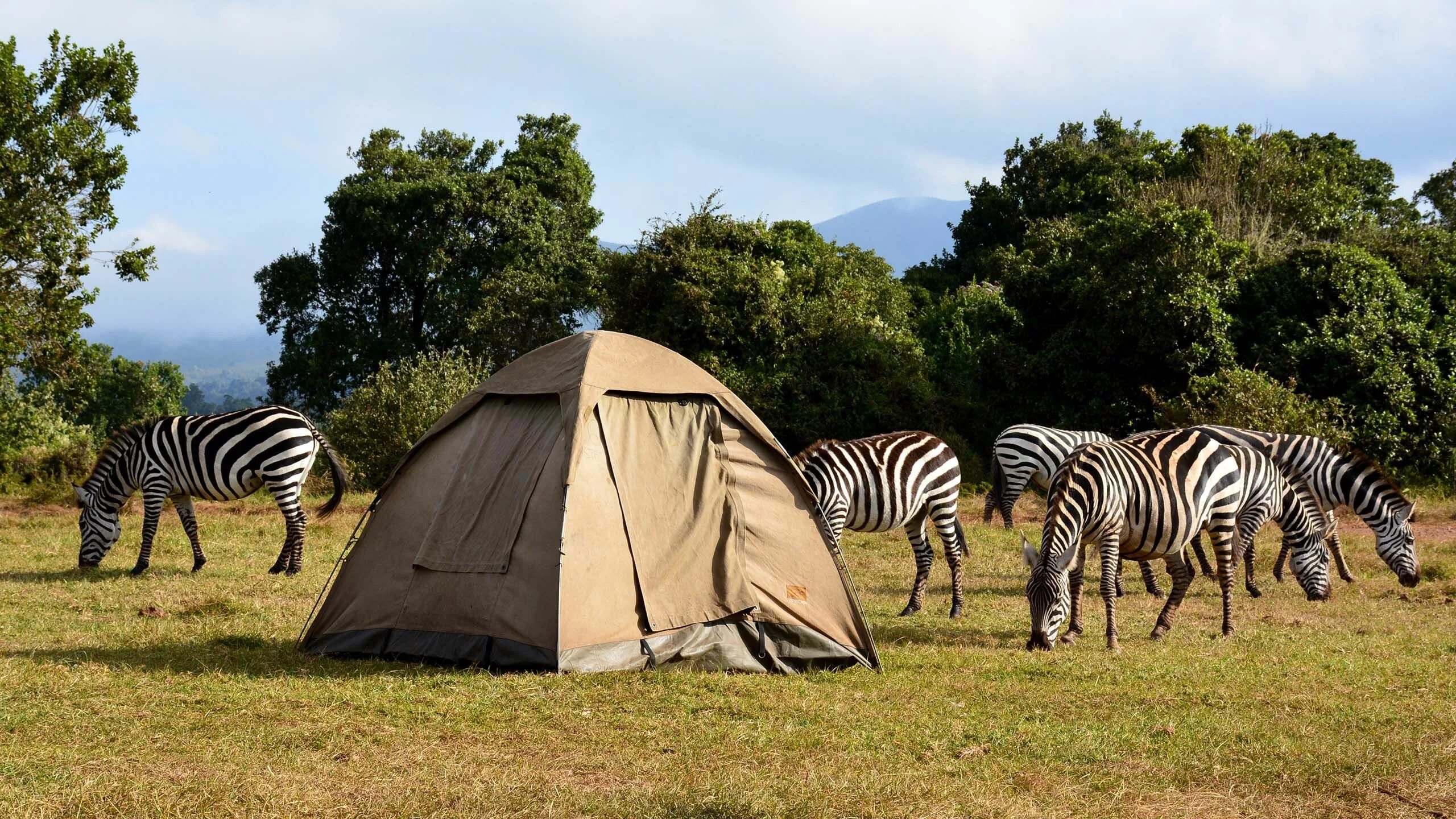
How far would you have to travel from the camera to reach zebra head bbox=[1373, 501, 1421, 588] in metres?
13.7

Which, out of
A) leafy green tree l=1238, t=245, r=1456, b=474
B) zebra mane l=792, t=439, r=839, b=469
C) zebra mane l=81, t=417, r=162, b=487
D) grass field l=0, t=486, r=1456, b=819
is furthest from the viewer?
leafy green tree l=1238, t=245, r=1456, b=474

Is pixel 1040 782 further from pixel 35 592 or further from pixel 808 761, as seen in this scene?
pixel 35 592

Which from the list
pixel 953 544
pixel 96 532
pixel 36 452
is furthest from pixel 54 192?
pixel 953 544

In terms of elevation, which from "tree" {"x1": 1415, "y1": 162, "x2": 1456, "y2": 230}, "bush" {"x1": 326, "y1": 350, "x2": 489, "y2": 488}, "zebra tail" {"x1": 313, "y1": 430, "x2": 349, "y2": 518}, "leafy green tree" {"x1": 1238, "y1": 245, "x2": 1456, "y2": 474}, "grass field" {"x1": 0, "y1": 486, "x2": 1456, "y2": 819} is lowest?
"grass field" {"x1": 0, "y1": 486, "x2": 1456, "y2": 819}

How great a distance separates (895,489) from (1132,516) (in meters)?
2.56

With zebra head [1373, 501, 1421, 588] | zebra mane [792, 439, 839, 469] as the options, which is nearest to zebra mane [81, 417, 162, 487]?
zebra mane [792, 439, 839, 469]

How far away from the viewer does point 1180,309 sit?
2469 centimetres

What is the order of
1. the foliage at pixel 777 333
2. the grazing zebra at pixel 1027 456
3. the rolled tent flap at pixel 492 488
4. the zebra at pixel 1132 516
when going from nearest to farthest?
the rolled tent flap at pixel 492 488
the zebra at pixel 1132 516
the grazing zebra at pixel 1027 456
the foliage at pixel 777 333

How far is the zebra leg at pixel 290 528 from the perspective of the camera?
13.9 m

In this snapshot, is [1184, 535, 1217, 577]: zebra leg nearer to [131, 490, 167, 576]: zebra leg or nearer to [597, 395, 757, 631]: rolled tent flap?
[597, 395, 757, 631]: rolled tent flap

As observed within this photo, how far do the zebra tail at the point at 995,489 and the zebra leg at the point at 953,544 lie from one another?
5.67m

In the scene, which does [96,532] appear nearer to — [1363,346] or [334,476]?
[334,476]

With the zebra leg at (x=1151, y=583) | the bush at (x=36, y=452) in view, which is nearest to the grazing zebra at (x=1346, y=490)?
the zebra leg at (x=1151, y=583)

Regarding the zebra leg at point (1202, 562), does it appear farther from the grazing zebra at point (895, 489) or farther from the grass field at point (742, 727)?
the grazing zebra at point (895, 489)
